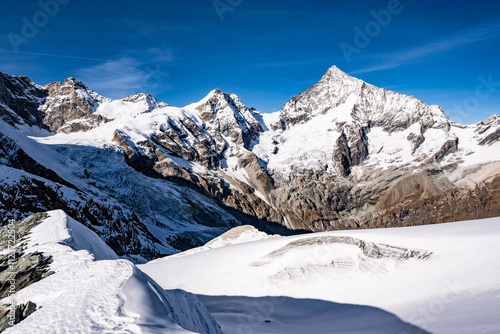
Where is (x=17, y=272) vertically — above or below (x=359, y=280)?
above

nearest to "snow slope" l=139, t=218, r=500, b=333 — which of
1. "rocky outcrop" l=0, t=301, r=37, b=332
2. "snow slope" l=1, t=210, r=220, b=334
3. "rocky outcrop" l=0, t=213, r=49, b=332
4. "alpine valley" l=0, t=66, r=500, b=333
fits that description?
"alpine valley" l=0, t=66, r=500, b=333

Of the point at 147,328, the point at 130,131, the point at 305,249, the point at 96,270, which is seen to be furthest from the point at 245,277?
the point at 130,131

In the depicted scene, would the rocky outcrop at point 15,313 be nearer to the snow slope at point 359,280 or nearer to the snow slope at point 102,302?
the snow slope at point 102,302

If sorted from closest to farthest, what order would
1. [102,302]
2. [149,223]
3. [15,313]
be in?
[102,302] → [15,313] → [149,223]

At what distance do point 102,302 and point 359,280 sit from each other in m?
15.9

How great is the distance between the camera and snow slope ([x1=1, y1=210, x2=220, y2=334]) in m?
6.51

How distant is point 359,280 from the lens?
773 inches

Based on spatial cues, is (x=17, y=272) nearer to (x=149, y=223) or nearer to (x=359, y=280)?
(x=359, y=280)

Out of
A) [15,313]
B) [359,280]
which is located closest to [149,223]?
[359,280]

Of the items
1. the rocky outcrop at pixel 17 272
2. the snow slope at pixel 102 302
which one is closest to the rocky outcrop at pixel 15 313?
the rocky outcrop at pixel 17 272

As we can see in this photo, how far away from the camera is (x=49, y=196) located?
188ft

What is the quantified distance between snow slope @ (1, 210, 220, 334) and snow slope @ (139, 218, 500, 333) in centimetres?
604

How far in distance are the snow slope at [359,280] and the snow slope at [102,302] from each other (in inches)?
238

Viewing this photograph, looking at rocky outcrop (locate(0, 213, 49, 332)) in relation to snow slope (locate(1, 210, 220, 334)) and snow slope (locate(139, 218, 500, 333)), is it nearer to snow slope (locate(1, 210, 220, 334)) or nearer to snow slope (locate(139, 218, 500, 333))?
snow slope (locate(1, 210, 220, 334))
